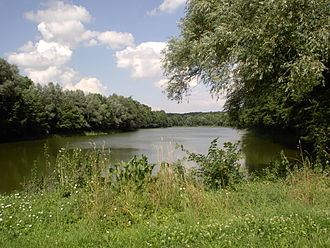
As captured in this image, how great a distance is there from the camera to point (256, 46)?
6.97 meters

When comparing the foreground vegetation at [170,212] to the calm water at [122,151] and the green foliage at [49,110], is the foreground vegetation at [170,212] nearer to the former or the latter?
the calm water at [122,151]

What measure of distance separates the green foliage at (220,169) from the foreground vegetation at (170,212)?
0.02 metres

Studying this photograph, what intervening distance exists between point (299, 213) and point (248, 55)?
455cm

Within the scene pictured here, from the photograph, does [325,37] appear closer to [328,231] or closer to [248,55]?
[248,55]

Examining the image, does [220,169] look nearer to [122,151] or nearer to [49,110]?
[122,151]

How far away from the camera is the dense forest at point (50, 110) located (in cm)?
3391

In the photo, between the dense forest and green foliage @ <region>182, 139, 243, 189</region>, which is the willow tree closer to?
green foliage @ <region>182, 139, 243, 189</region>

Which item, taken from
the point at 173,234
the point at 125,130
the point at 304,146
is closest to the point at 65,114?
the point at 125,130

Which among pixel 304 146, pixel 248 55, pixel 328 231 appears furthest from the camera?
pixel 304 146

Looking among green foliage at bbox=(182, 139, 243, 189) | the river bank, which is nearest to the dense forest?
green foliage at bbox=(182, 139, 243, 189)

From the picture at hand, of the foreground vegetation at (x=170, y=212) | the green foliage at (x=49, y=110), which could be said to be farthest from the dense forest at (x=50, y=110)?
the foreground vegetation at (x=170, y=212)

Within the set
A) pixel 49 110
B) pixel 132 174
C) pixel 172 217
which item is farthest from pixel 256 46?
pixel 49 110

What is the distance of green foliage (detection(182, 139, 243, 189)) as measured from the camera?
587cm

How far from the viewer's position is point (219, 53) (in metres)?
8.25
